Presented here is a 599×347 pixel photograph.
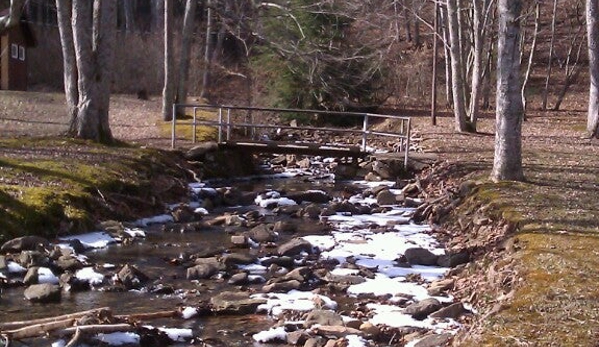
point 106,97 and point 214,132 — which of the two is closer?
point 106,97

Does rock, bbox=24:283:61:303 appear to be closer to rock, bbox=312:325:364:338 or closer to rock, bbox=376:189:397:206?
rock, bbox=312:325:364:338

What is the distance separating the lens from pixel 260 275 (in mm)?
12477

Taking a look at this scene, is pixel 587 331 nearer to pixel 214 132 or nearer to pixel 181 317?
pixel 181 317

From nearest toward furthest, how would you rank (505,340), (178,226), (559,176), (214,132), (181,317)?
(505,340)
(181,317)
(178,226)
(559,176)
(214,132)

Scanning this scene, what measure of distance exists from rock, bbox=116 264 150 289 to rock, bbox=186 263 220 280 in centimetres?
62

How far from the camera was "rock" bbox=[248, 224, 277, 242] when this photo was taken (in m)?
15.0

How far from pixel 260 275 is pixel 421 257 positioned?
7.99 feet

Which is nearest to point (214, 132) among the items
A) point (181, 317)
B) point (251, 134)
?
point (251, 134)

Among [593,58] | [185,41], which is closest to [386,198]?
[593,58]

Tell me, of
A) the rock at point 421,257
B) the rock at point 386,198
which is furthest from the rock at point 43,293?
the rock at point 386,198

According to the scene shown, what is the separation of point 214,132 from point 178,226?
10.4m

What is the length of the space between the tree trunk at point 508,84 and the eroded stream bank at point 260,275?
2.15 meters

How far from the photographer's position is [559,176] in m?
17.5

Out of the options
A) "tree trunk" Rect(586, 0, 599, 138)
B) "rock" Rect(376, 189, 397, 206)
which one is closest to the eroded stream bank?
"rock" Rect(376, 189, 397, 206)
